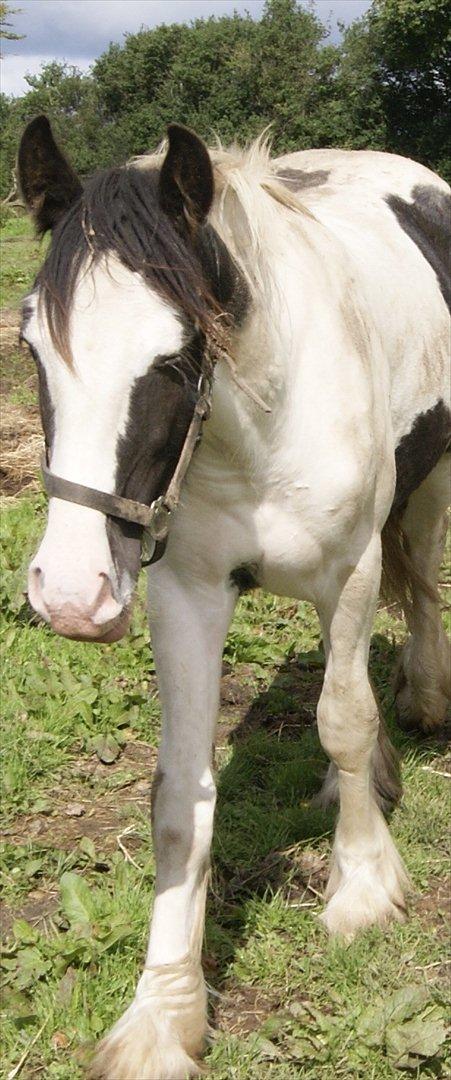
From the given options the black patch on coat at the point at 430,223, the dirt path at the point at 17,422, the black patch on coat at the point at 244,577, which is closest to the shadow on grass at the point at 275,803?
the black patch on coat at the point at 244,577

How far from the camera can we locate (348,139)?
28.5 meters

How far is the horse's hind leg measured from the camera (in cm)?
384

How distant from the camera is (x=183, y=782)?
2521 mm

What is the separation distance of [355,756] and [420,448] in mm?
1015

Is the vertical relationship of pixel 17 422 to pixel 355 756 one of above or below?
below

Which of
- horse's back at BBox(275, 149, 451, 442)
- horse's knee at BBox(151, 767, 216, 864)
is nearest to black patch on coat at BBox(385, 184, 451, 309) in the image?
horse's back at BBox(275, 149, 451, 442)

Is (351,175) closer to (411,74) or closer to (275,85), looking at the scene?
(411,74)

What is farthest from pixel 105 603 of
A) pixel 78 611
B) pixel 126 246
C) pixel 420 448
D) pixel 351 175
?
pixel 351 175

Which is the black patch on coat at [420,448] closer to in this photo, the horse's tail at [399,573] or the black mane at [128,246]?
the horse's tail at [399,573]

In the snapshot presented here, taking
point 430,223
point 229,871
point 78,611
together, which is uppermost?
point 430,223

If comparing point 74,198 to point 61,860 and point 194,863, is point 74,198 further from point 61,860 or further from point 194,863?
point 61,860

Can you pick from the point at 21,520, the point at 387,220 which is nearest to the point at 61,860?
the point at 387,220

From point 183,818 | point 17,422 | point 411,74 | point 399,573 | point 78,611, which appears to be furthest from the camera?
point 411,74

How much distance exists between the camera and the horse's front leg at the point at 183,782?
2.42 m
